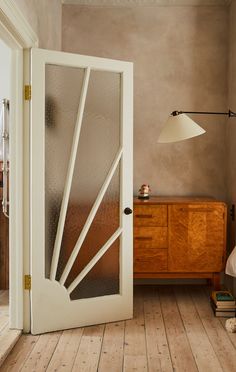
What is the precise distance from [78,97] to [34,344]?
182cm

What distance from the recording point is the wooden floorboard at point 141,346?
2.84m

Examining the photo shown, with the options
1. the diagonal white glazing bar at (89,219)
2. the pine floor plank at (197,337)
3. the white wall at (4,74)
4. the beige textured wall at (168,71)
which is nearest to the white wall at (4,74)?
the white wall at (4,74)

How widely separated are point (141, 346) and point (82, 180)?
129 centimetres

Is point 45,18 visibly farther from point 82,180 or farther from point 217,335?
point 217,335

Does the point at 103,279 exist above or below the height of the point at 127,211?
below

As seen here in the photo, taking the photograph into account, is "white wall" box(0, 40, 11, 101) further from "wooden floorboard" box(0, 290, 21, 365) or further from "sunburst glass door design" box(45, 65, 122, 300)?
"wooden floorboard" box(0, 290, 21, 365)

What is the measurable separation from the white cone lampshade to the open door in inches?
12.5

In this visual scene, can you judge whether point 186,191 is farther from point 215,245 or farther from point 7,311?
point 7,311

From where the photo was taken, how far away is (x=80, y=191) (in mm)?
3561

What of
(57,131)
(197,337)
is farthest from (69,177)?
(197,337)

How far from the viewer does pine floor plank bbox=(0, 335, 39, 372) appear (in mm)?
2822

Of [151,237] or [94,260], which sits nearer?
[94,260]

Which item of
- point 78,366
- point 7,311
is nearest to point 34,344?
point 78,366

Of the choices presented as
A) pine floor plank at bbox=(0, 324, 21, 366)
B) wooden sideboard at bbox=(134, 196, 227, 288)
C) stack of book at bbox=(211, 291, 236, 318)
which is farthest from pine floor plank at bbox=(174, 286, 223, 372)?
pine floor plank at bbox=(0, 324, 21, 366)
